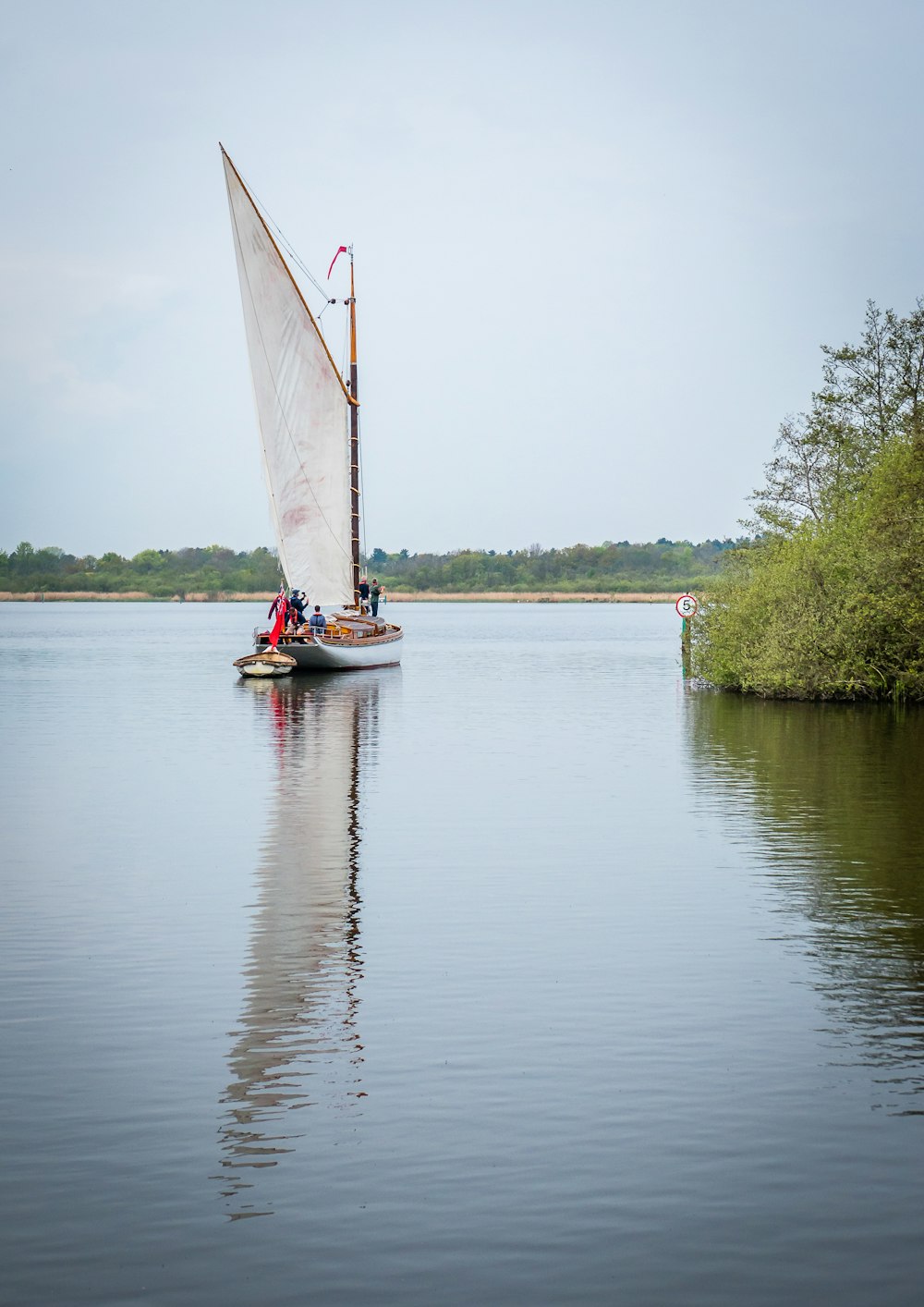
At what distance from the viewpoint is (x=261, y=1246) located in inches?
236

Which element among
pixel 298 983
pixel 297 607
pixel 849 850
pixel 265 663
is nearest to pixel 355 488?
pixel 297 607

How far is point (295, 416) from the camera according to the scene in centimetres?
5153

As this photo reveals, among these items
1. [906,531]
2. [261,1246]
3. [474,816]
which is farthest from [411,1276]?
[906,531]

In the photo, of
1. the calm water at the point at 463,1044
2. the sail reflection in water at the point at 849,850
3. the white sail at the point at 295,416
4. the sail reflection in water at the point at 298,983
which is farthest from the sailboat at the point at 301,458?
the calm water at the point at 463,1044

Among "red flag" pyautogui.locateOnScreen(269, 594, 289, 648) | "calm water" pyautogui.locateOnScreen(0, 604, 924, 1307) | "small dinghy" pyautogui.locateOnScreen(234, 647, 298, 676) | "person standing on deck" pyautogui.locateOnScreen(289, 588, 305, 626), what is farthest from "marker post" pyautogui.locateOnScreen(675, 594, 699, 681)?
"calm water" pyautogui.locateOnScreen(0, 604, 924, 1307)

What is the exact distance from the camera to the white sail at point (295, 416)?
164 ft

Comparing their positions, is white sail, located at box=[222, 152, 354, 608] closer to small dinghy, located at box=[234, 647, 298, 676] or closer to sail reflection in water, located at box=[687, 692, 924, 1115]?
small dinghy, located at box=[234, 647, 298, 676]

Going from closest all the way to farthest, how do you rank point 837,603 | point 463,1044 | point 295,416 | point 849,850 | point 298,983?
point 463,1044, point 298,983, point 849,850, point 837,603, point 295,416

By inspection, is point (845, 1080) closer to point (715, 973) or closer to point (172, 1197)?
point (715, 973)

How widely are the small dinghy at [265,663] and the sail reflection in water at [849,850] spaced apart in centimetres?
1914

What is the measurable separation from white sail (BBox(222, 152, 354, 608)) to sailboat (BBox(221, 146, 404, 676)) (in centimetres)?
3

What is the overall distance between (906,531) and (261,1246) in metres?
32.1

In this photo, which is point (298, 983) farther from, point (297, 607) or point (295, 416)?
Result: point (295, 416)

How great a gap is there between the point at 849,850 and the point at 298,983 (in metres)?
7.16
